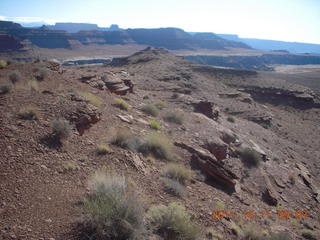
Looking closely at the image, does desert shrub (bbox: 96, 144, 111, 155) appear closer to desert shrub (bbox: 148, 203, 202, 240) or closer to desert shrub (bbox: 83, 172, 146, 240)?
desert shrub (bbox: 83, 172, 146, 240)

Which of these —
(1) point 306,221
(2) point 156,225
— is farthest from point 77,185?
(1) point 306,221

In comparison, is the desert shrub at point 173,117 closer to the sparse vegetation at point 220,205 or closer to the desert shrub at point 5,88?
the sparse vegetation at point 220,205

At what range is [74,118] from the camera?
24.5 feet

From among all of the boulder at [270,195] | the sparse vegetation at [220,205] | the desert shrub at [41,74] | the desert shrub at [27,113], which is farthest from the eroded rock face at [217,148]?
the desert shrub at [41,74]

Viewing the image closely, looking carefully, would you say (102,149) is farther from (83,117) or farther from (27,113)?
(27,113)

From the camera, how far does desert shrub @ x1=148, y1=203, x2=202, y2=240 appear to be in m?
4.71

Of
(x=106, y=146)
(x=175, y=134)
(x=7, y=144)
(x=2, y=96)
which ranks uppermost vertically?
A: (x=2, y=96)

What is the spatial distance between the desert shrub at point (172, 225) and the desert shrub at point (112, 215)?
578 millimetres

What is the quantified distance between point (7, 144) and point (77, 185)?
1833 mm

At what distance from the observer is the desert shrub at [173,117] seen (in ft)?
40.6

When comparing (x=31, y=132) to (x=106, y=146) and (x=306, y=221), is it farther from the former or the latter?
(x=306, y=221)

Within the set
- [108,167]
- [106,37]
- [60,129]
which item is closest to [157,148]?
[108,167]
